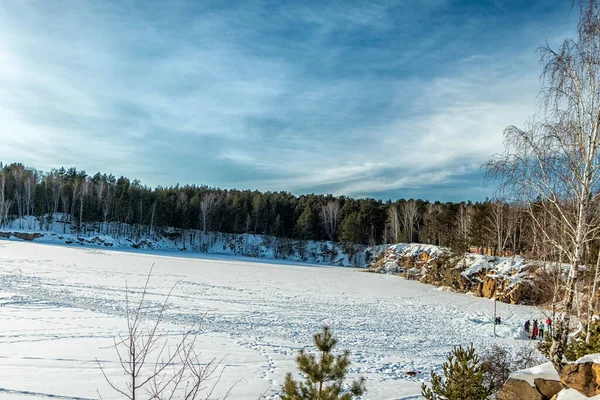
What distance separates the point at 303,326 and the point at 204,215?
5729 centimetres

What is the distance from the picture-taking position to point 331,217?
7344 cm

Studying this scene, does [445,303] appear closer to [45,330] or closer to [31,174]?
[45,330]

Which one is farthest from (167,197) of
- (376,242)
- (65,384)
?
(65,384)

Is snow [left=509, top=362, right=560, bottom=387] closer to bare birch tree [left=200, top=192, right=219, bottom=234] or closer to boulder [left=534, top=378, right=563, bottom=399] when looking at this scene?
boulder [left=534, top=378, right=563, bottom=399]

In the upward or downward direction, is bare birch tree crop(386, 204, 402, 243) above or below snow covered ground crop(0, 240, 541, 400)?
above

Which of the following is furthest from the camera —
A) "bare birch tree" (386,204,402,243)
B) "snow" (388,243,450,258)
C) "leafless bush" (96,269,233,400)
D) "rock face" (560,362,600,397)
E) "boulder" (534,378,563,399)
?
"bare birch tree" (386,204,402,243)

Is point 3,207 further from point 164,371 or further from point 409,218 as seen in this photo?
point 164,371

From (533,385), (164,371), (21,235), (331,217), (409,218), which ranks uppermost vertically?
(409,218)

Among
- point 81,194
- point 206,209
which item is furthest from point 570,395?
point 81,194

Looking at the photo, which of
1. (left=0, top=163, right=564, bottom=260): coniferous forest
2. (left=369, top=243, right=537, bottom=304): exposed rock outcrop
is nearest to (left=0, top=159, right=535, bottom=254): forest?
(left=0, top=163, right=564, bottom=260): coniferous forest

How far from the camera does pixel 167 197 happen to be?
73.4 meters

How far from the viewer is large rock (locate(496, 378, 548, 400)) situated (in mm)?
5078

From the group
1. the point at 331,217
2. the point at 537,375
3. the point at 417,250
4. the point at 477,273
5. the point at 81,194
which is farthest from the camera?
the point at 331,217

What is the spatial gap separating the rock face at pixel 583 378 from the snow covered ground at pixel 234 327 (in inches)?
160
